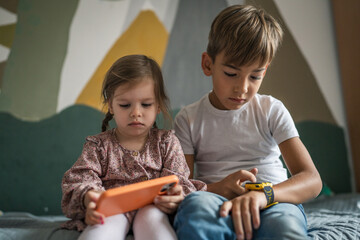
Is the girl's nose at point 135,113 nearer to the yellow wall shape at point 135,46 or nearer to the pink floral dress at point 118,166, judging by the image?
the pink floral dress at point 118,166

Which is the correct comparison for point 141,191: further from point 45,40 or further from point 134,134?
point 45,40

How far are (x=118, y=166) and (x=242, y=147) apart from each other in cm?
39

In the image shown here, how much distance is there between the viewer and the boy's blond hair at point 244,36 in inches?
40.7

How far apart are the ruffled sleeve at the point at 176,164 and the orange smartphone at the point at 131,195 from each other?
0.34 feet

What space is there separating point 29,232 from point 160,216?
0.38m

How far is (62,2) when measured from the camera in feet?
6.36

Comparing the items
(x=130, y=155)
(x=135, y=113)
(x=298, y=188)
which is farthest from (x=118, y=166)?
(x=298, y=188)

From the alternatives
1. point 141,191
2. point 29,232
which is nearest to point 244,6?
point 141,191

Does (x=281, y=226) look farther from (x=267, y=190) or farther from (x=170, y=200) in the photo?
(x=170, y=200)

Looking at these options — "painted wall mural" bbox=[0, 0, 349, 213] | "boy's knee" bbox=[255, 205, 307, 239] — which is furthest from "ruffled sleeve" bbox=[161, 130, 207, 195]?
"painted wall mural" bbox=[0, 0, 349, 213]

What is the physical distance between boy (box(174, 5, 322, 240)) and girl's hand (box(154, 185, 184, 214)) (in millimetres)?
40

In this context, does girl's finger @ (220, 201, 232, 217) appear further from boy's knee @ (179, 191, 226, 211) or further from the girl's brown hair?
the girl's brown hair

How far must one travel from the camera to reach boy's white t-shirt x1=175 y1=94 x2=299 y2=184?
1.15m

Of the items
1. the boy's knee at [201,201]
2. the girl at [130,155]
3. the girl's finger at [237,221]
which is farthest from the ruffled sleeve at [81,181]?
the girl's finger at [237,221]
